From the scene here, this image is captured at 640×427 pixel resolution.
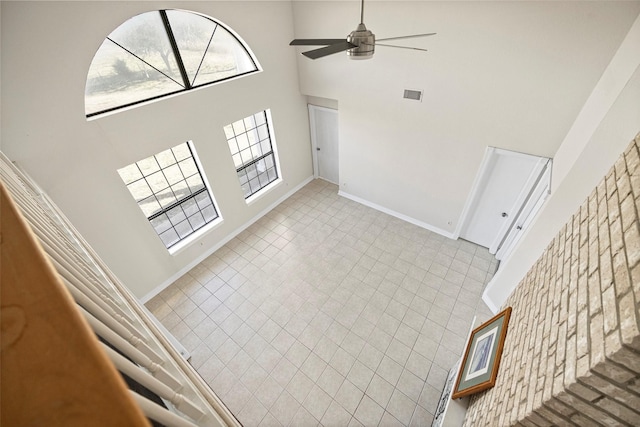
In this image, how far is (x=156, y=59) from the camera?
143 inches

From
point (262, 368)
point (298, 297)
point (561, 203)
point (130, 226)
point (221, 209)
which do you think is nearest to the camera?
point (561, 203)

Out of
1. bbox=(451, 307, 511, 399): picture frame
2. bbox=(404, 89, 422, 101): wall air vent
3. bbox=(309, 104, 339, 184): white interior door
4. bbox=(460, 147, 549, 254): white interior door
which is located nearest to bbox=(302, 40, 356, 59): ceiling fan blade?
bbox=(404, 89, 422, 101): wall air vent

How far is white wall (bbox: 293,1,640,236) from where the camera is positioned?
3033 millimetres

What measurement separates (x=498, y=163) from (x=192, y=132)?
4627mm

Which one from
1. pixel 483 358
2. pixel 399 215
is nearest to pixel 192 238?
pixel 399 215

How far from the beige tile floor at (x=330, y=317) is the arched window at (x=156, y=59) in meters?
2.85

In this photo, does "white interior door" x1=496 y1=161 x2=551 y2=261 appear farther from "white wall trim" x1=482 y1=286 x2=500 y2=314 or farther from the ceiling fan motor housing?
the ceiling fan motor housing

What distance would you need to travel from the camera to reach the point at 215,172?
4699 millimetres

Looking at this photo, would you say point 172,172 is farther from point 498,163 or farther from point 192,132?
point 498,163

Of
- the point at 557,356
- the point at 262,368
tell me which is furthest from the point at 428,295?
the point at 557,356

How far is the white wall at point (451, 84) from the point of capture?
9.95ft

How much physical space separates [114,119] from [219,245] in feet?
8.86

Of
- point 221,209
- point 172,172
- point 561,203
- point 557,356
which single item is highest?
point 557,356

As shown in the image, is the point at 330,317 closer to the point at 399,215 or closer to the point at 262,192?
the point at 399,215
